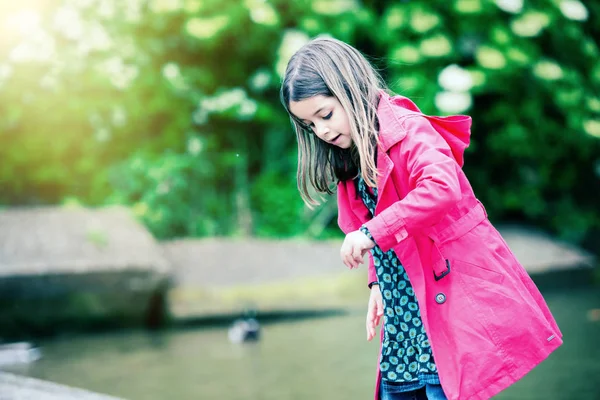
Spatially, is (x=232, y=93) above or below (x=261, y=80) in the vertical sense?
below

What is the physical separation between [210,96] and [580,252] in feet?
19.9

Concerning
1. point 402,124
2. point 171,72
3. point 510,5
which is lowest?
point 402,124

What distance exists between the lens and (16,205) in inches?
457

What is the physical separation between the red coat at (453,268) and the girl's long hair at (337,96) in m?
0.05

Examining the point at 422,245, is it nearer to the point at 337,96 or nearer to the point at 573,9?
the point at 337,96

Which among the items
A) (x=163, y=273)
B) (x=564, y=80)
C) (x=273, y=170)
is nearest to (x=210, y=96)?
(x=273, y=170)

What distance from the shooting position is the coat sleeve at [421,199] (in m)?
1.68

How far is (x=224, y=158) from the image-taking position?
12094mm

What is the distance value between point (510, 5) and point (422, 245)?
379 inches

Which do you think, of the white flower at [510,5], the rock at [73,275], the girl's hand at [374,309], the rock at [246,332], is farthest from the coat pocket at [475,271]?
the white flower at [510,5]

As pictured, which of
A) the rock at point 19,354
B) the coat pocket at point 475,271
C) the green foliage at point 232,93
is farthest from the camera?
the green foliage at point 232,93

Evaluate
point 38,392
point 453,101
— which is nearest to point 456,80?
point 453,101

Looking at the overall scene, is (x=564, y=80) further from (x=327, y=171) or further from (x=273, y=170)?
(x=327, y=171)

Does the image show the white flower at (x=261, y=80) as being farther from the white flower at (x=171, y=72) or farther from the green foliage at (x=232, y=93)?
the white flower at (x=171, y=72)
